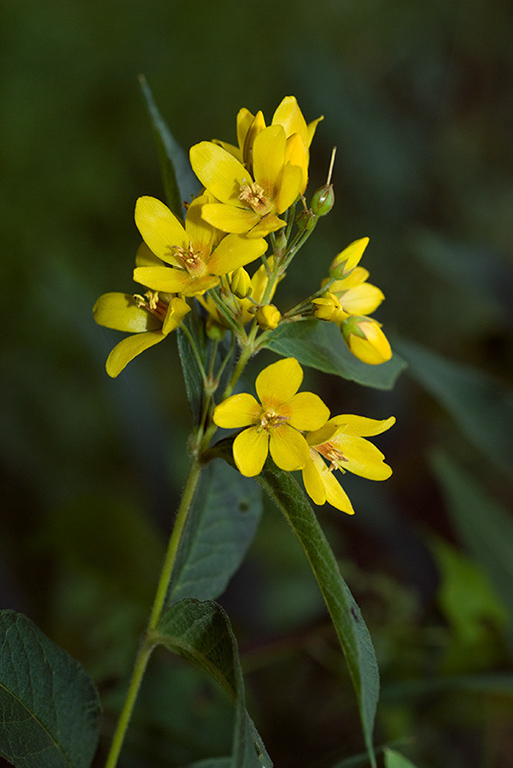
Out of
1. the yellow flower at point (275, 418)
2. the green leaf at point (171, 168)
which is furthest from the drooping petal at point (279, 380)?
the green leaf at point (171, 168)

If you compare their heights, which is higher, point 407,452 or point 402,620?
point 402,620

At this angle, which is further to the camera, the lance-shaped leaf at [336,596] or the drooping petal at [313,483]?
the drooping petal at [313,483]

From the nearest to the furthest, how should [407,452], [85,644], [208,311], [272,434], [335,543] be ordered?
[272,434] < [208,311] < [85,644] < [335,543] < [407,452]

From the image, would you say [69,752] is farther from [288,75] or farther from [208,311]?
[288,75]

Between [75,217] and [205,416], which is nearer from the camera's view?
[205,416]

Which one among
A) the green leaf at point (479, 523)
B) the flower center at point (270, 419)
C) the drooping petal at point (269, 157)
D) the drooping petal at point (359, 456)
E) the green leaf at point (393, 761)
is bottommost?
the green leaf at point (479, 523)

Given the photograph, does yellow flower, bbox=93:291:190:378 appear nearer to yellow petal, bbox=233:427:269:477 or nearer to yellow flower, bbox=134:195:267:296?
yellow flower, bbox=134:195:267:296

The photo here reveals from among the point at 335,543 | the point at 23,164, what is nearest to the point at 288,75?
the point at 23,164

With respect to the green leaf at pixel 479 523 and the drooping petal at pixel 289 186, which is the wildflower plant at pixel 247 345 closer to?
the drooping petal at pixel 289 186
